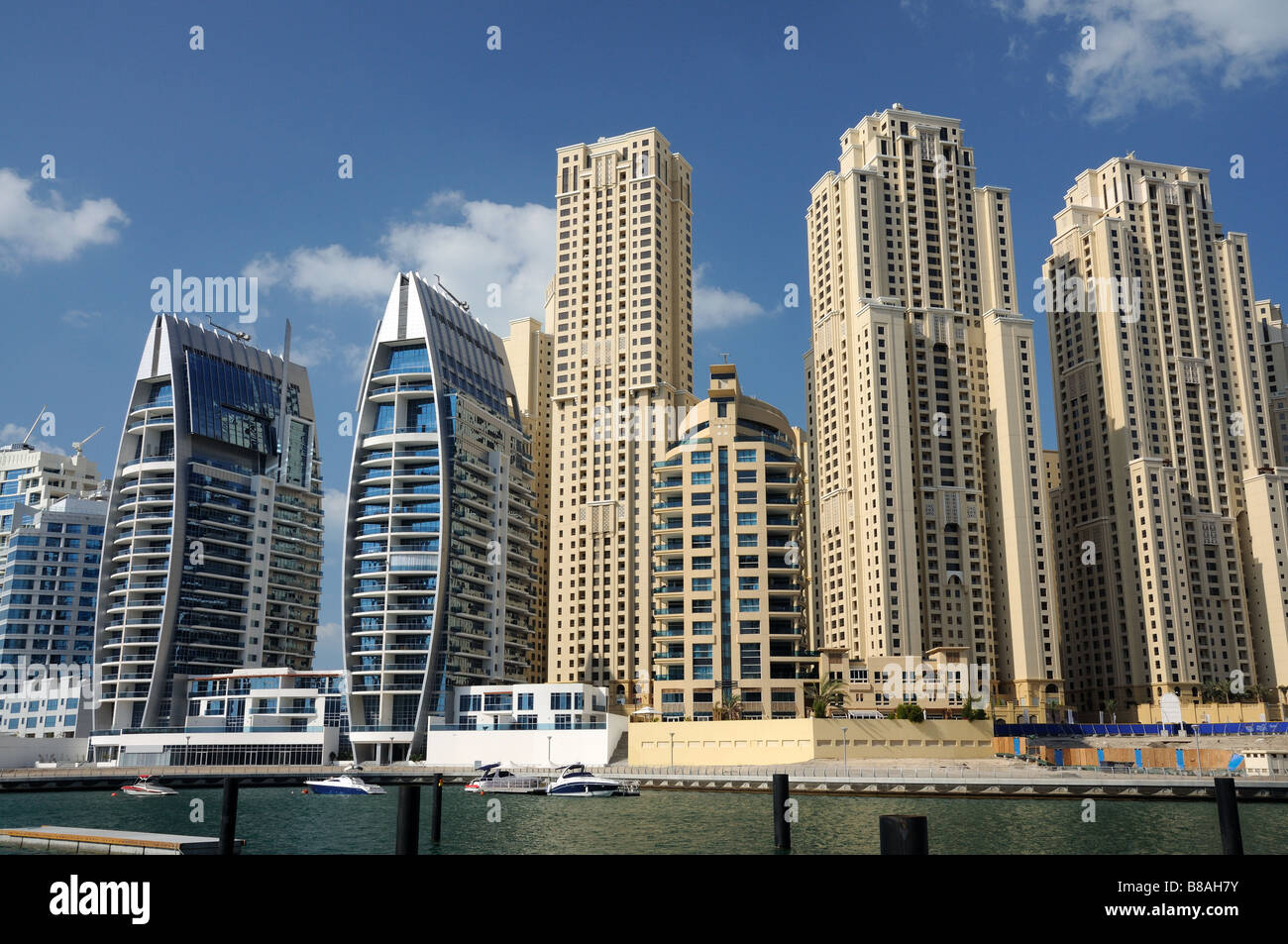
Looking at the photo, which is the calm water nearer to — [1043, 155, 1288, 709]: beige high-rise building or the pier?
the pier

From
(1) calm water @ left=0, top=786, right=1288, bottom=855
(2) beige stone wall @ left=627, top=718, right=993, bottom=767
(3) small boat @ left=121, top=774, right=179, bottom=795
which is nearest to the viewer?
(1) calm water @ left=0, top=786, right=1288, bottom=855

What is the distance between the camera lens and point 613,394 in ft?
604

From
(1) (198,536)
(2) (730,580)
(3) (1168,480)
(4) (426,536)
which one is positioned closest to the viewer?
(2) (730,580)

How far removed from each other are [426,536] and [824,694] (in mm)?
56705

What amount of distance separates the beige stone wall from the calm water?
2257 centimetres

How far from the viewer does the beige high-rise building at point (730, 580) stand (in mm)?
130750

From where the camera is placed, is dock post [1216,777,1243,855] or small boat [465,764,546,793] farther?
small boat [465,764,546,793]

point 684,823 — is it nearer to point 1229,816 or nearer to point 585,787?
point 585,787

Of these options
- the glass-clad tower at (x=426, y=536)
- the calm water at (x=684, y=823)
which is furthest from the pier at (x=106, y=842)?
the glass-clad tower at (x=426, y=536)

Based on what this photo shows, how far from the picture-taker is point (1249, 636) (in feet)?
587

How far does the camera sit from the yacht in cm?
9844

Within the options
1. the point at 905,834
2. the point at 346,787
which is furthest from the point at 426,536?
the point at 905,834

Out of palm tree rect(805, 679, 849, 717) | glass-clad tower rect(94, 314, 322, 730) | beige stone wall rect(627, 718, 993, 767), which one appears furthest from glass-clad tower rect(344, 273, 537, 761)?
palm tree rect(805, 679, 849, 717)
